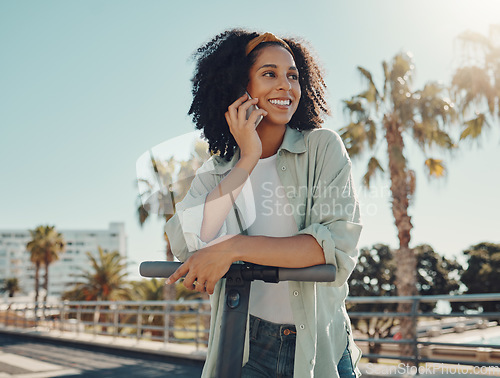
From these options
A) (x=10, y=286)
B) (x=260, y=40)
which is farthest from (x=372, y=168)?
(x=10, y=286)

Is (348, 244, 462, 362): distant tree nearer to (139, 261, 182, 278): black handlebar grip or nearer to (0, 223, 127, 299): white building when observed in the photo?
(139, 261, 182, 278): black handlebar grip

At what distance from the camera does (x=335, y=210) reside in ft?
3.71

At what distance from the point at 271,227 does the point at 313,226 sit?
276 millimetres

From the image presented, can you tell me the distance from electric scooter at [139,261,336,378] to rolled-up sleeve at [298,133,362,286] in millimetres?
66

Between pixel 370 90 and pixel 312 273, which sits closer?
pixel 312 273

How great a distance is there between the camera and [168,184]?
133cm

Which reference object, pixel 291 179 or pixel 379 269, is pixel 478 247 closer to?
pixel 379 269

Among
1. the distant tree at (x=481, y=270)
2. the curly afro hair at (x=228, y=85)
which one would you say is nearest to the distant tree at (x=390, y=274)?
the distant tree at (x=481, y=270)

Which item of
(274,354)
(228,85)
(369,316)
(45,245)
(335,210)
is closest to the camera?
(335,210)

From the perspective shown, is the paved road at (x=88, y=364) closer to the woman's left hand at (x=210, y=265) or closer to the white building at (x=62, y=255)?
the woman's left hand at (x=210, y=265)

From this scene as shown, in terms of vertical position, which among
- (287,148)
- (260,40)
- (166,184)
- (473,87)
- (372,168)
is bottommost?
(166,184)

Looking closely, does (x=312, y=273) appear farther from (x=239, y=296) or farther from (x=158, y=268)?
(x=158, y=268)

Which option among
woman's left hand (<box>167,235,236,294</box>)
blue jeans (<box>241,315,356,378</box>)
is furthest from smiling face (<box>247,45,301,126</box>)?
blue jeans (<box>241,315,356,378</box>)

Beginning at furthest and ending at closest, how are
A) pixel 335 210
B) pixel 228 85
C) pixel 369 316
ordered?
pixel 369 316
pixel 228 85
pixel 335 210
